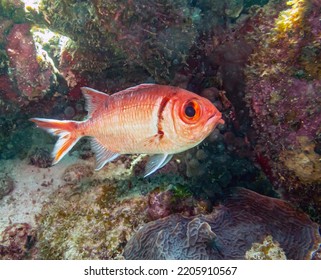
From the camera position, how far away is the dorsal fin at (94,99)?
3107 millimetres

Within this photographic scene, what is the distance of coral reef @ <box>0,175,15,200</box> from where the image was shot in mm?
5348

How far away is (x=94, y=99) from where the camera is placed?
3.19 meters

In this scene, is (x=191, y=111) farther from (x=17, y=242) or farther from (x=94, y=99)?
(x=17, y=242)

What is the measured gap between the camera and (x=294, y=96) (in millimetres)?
3143

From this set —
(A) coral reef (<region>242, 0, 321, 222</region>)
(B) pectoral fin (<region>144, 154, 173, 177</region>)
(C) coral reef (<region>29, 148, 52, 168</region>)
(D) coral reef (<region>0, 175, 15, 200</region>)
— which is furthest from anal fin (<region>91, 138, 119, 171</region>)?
(D) coral reef (<region>0, 175, 15, 200</region>)

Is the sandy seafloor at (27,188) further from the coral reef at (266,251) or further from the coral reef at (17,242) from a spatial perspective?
the coral reef at (266,251)

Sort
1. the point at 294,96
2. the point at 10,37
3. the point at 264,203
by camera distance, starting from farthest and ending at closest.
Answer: the point at 10,37, the point at 264,203, the point at 294,96

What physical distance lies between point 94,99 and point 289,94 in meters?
2.11

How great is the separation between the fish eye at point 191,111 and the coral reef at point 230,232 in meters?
1.44

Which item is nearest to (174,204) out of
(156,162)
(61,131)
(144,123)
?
(156,162)

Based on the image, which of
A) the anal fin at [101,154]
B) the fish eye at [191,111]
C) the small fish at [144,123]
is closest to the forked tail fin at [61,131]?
the small fish at [144,123]

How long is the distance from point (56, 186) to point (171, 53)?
3124mm
